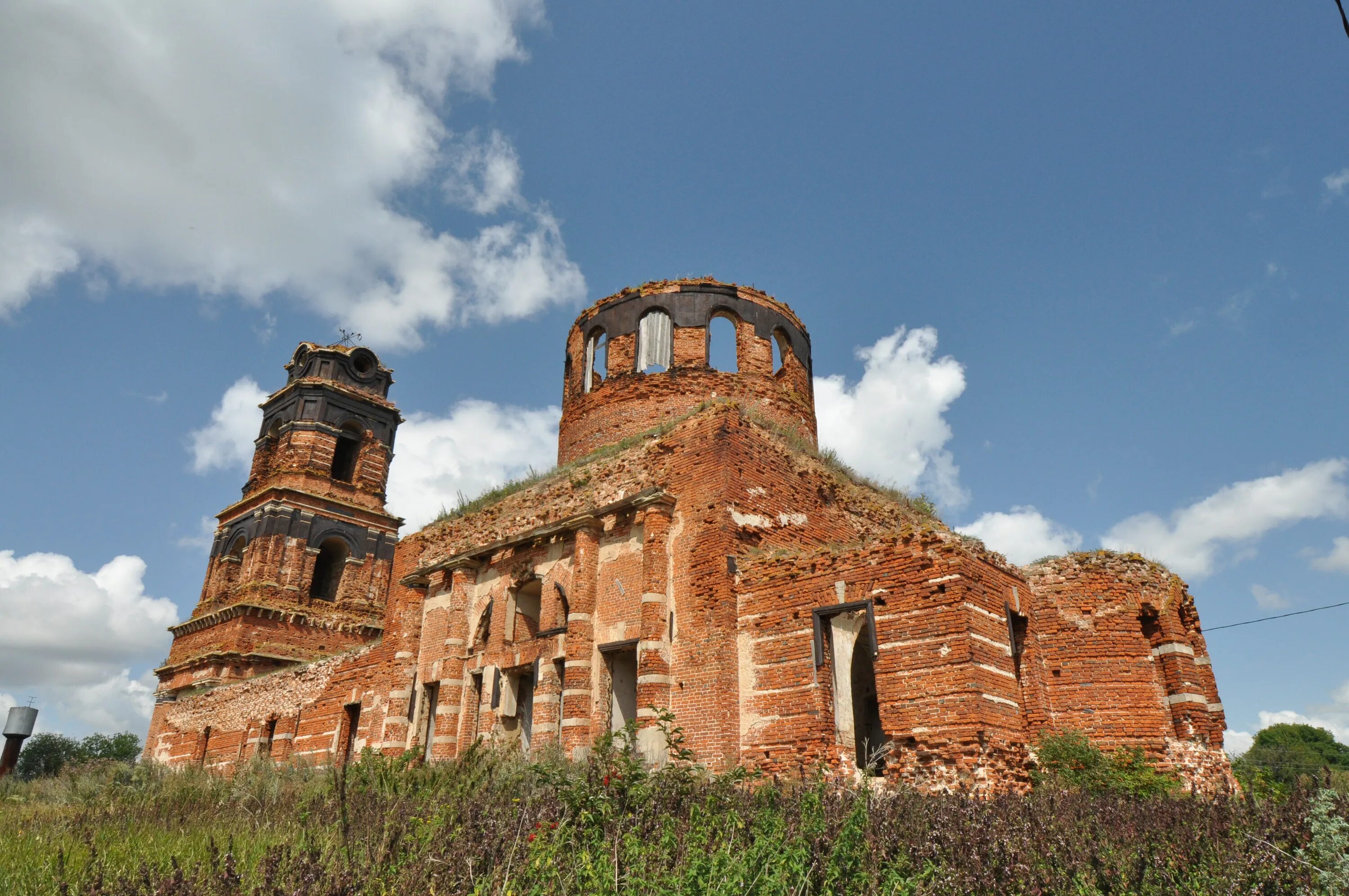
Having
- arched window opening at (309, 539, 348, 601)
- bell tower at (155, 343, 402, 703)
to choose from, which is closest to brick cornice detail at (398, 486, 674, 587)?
bell tower at (155, 343, 402, 703)

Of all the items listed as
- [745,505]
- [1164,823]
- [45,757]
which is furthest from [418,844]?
[45,757]

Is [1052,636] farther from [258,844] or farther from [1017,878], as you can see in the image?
[258,844]

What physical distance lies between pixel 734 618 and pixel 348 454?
85.7 ft

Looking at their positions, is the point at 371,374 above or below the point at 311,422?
above

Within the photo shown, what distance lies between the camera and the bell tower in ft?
91.0

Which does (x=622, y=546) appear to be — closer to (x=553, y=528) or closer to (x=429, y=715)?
(x=553, y=528)

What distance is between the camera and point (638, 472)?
47.8 feet

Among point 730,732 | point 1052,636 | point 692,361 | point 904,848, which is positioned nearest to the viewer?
point 904,848

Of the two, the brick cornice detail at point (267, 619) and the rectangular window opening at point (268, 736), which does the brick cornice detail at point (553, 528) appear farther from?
the brick cornice detail at point (267, 619)

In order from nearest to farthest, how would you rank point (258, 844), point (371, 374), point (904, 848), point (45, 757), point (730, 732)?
1. point (904, 848)
2. point (258, 844)
3. point (730, 732)
4. point (371, 374)
5. point (45, 757)

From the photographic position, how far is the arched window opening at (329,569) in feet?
103

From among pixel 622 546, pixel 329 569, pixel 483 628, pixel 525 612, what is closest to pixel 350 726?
pixel 483 628

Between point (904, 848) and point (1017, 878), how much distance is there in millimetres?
874

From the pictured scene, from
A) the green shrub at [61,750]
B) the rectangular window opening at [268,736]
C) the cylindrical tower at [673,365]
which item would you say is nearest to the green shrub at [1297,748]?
the cylindrical tower at [673,365]
